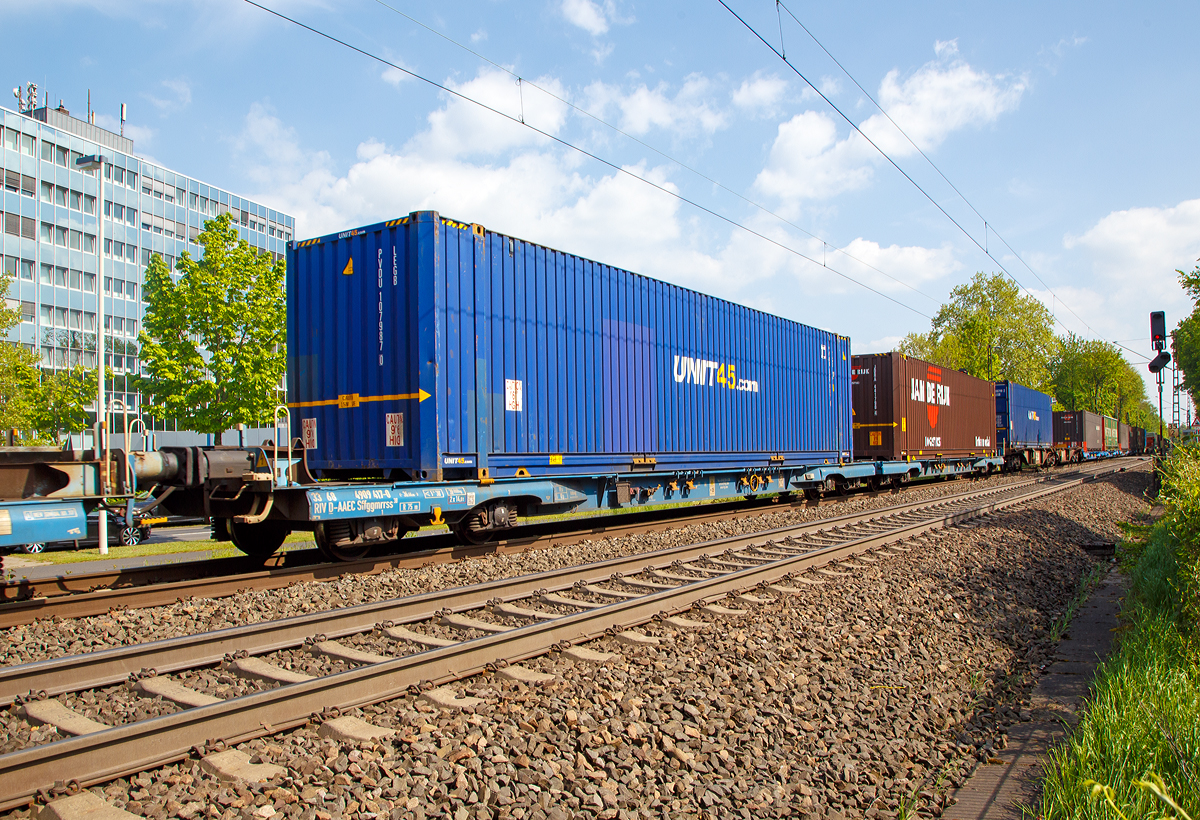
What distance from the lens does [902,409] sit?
1953 cm

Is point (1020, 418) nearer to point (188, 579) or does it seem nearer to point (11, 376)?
point (188, 579)

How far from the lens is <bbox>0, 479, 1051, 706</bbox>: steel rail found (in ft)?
13.6

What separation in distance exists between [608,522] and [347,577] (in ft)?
20.1

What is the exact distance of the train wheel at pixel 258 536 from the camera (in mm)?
8172

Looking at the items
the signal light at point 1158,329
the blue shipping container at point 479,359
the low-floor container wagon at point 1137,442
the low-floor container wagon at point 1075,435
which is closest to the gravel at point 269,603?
the blue shipping container at point 479,359

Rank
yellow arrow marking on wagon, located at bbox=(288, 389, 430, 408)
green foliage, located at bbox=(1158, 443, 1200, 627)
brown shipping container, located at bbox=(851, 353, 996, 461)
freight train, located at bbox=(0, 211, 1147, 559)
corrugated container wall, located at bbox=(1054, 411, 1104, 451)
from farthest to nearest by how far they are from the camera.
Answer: corrugated container wall, located at bbox=(1054, 411, 1104, 451) < brown shipping container, located at bbox=(851, 353, 996, 461) < yellow arrow marking on wagon, located at bbox=(288, 389, 430, 408) < freight train, located at bbox=(0, 211, 1147, 559) < green foliage, located at bbox=(1158, 443, 1200, 627)

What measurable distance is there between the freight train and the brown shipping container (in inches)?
294

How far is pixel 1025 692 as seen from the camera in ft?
15.4

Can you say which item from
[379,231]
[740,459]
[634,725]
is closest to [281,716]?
[634,725]

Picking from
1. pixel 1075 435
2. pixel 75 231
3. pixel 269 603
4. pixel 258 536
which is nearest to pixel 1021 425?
pixel 1075 435

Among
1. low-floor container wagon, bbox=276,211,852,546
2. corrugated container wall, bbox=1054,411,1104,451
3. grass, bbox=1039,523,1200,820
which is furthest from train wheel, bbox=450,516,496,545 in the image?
corrugated container wall, bbox=1054,411,1104,451

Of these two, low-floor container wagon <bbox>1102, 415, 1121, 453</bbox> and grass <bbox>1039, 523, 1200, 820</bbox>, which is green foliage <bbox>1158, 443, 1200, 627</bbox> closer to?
grass <bbox>1039, 523, 1200, 820</bbox>

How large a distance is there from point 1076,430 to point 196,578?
49.4m

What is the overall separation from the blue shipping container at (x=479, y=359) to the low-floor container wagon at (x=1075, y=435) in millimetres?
37175
